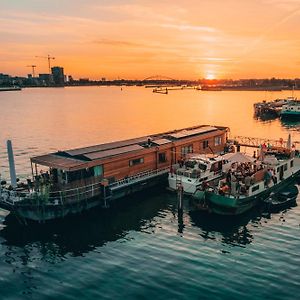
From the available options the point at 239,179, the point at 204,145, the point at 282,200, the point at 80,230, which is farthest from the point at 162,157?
the point at 80,230

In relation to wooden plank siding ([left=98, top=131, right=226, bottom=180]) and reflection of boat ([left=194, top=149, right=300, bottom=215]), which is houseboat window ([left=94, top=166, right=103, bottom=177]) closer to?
wooden plank siding ([left=98, top=131, right=226, bottom=180])

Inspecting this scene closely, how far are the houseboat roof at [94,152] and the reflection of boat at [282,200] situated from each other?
1599 cm

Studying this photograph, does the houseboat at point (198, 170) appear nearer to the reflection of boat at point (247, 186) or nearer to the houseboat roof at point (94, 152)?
the reflection of boat at point (247, 186)

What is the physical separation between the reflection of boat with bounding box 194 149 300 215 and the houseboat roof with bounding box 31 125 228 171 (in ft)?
35.2

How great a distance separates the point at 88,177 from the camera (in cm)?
4066

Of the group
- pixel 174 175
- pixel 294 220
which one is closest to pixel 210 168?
pixel 174 175

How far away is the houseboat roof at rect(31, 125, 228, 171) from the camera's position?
39312mm

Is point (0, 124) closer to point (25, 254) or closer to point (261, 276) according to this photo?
point (25, 254)

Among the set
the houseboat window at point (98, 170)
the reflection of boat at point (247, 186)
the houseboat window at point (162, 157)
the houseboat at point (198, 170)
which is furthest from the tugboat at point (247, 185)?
the houseboat window at point (98, 170)

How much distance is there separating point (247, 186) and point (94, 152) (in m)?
18.5

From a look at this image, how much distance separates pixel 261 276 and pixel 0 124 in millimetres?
119426

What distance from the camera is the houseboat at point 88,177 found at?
36719mm

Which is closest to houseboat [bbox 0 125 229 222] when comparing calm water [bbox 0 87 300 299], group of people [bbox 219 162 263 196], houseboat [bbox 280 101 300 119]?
calm water [bbox 0 87 300 299]

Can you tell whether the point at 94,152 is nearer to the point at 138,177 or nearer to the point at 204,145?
the point at 138,177
